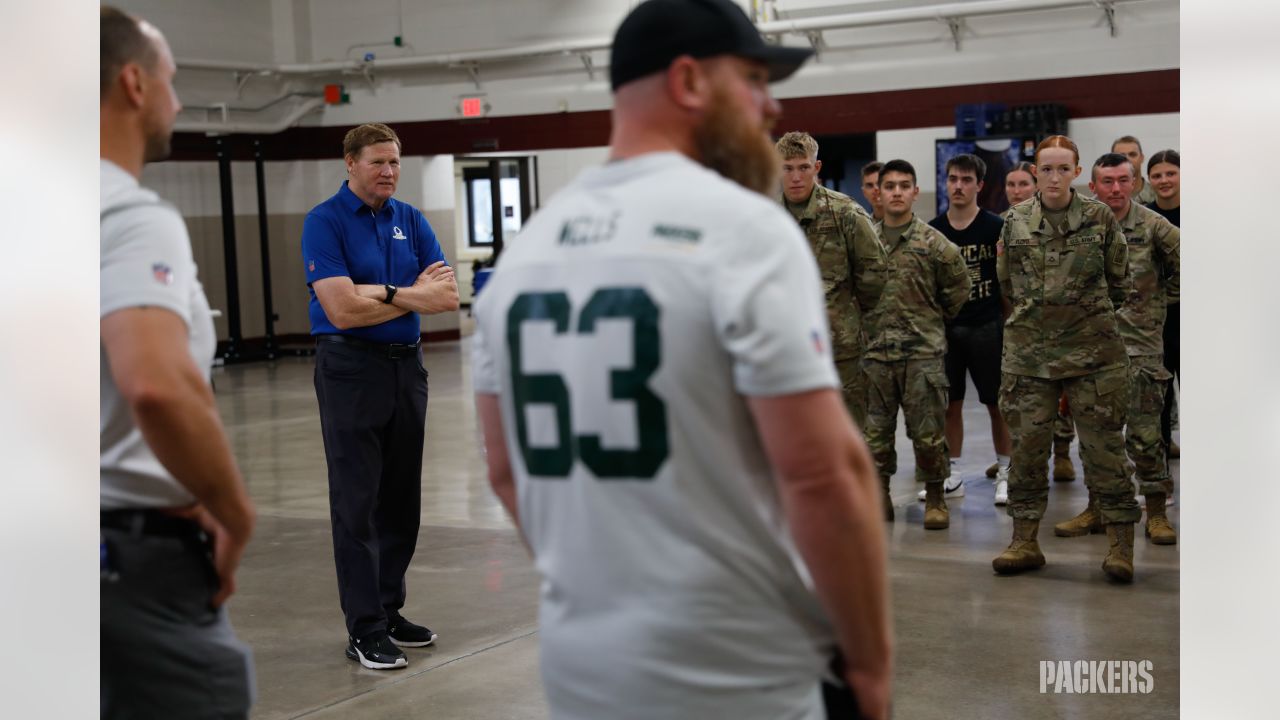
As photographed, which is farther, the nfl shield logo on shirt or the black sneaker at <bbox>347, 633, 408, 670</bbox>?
the black sneaker at <bbox>347, 633, 408, 670</bbox>

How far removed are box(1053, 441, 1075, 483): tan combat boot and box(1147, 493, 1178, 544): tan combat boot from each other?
4.47ft

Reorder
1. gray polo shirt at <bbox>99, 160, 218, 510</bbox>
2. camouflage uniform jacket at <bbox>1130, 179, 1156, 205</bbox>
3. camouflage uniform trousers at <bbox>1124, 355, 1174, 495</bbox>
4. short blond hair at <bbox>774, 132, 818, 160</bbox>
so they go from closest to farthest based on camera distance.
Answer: gray polo shirt at <bbox>99, 160, 218, 510</bbox>
short blond hair at <bbox>774, 132, 818, 160</bbox>
camouflage uniform trousers at <bbox>1124, 355, 1174, 495</bbox>
camouflage uniform jacket at <bbox>1130, 179, 1156, 205</bbox>

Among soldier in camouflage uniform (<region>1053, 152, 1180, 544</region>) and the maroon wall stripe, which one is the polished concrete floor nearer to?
soldier in camouflage uniform (<region>1053, 152, 1180, 544</region>)

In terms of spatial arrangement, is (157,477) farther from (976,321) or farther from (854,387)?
(976,321)

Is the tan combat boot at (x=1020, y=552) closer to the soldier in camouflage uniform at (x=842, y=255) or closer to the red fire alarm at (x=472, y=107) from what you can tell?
the soldier in camouflage uniform at (x=842, y=255)

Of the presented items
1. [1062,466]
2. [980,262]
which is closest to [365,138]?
[980,262]

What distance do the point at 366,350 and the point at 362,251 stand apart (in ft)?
1.07

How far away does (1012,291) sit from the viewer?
549 centimetres

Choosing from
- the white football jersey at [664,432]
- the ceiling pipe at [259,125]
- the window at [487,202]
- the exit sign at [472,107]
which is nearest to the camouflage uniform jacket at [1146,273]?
the white football jersey at [664,432]

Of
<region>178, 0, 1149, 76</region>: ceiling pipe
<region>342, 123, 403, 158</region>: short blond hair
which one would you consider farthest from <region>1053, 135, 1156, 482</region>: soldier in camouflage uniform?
<region>178, 0, 1149, 76</region>: ceiling pipe

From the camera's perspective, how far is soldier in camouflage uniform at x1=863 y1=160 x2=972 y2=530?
6352 mm

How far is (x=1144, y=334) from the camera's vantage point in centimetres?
605

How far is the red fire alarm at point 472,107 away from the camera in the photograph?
1552 centimetres
